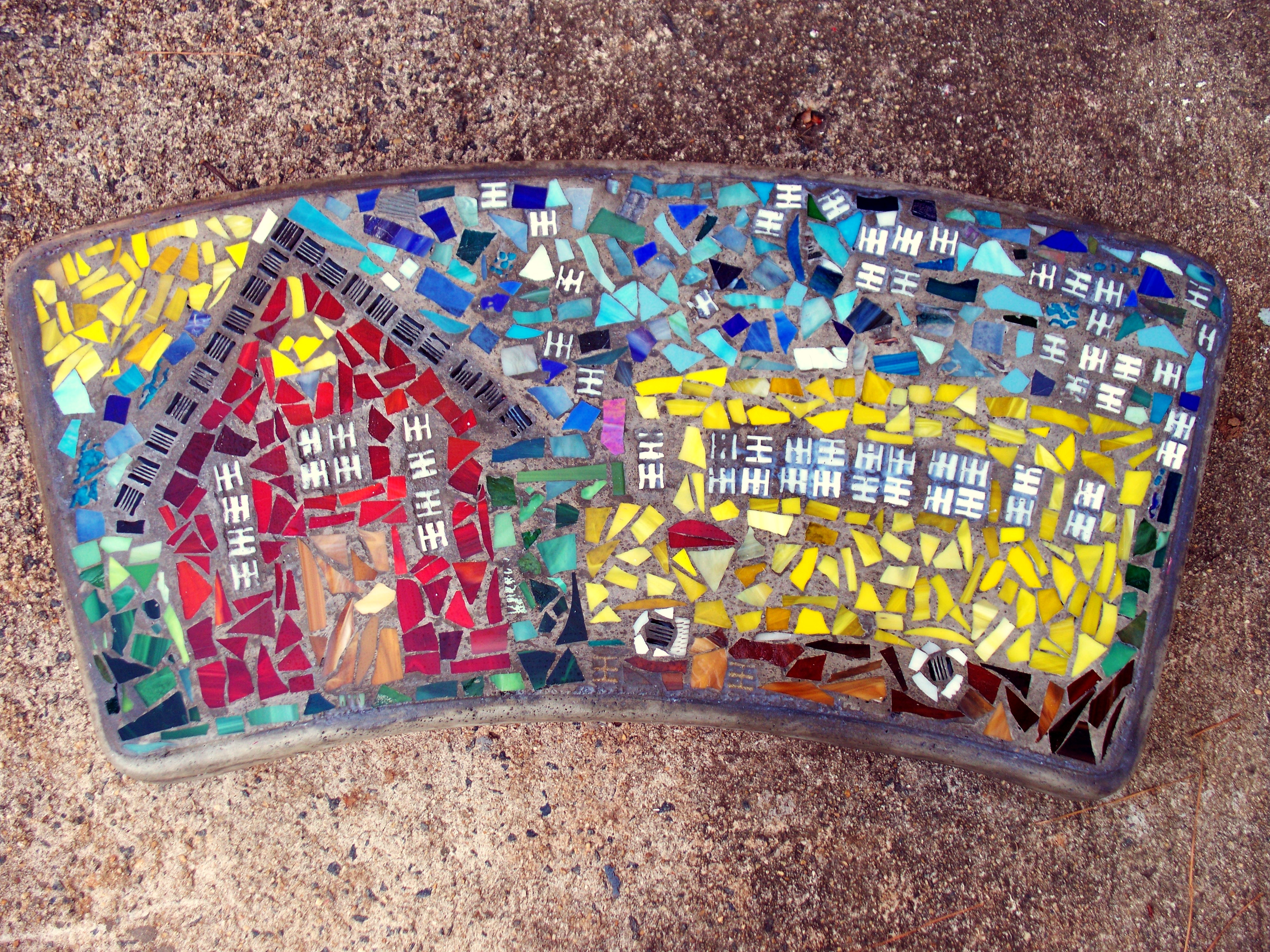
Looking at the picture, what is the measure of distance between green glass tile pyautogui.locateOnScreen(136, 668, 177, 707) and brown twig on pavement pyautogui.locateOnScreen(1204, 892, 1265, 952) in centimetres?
252

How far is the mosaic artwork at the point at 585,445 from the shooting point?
1622mm

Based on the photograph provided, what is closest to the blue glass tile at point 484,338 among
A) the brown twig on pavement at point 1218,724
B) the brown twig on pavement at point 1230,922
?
the brown twig on pavement at point 1218,724

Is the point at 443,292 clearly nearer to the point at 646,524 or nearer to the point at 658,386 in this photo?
the point at 658,386

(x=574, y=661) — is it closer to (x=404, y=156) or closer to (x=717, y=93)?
(x=404, y=156)

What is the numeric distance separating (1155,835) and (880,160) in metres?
1.75

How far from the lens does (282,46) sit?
5.56 ft

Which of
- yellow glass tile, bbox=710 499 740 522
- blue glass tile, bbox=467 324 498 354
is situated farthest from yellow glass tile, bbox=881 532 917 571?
blue glass tile, bbox=467 324 498 354

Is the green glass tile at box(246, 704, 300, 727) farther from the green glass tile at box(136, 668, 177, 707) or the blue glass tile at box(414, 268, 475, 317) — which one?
the blue glass tile at box(414, 268, 475, 317)

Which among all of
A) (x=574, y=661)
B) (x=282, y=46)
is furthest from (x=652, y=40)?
(x=574, y=661)

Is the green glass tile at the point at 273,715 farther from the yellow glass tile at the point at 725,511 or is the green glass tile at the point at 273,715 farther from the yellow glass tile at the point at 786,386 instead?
the yellow glass tile at the point at 786,386

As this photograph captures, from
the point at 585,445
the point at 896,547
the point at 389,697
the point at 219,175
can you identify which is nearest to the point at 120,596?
the point at 389,697

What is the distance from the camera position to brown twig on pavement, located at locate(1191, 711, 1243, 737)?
1741mm

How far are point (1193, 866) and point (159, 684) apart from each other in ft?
8.15

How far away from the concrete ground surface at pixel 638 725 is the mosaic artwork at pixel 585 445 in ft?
0.47
